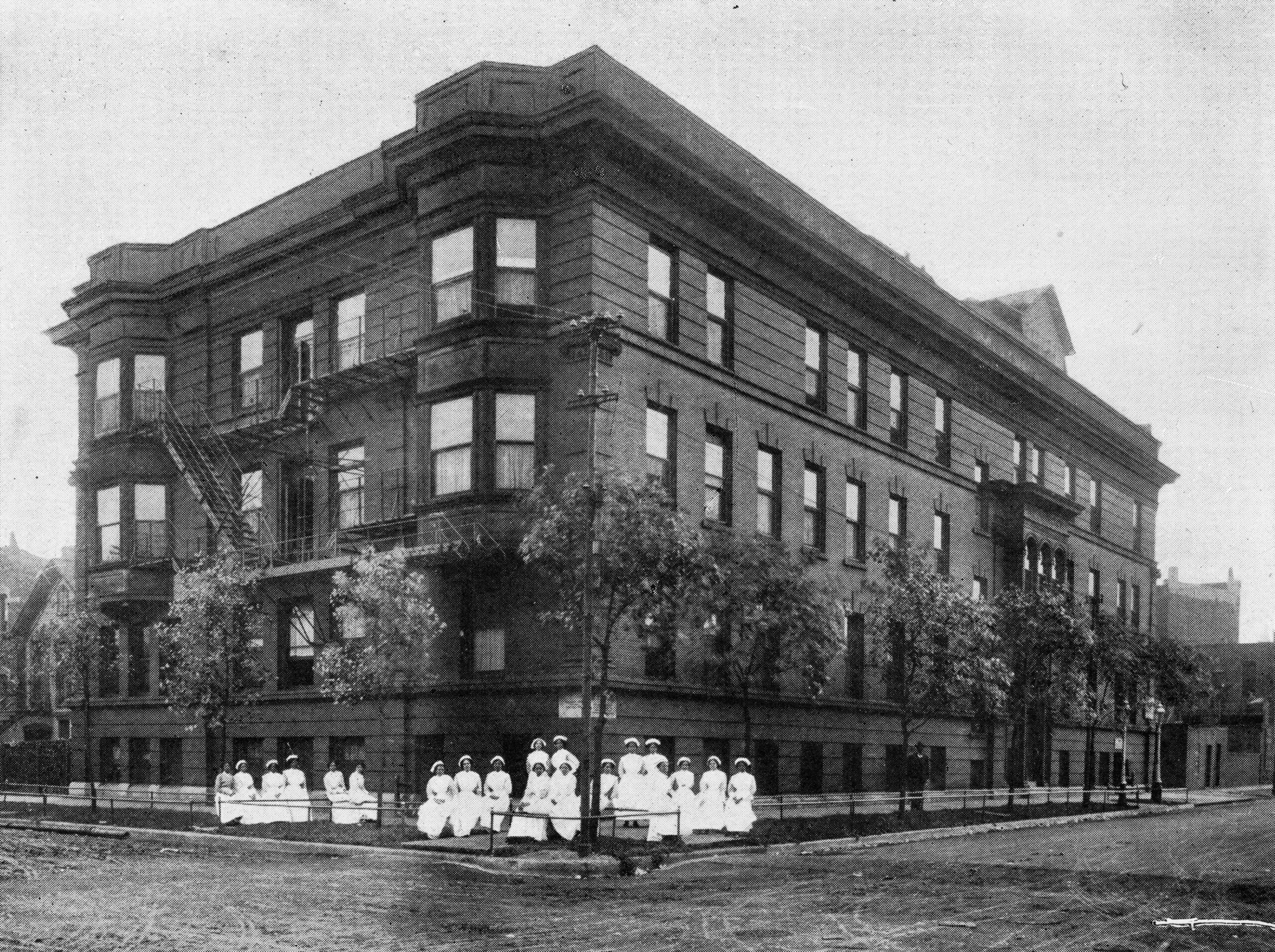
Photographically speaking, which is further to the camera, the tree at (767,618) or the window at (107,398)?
the window at (107,398)

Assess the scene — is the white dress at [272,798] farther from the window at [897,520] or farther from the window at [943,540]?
the window at [943,540]

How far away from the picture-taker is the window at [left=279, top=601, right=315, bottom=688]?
1214 inches

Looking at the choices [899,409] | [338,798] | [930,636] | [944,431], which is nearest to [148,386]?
[338,798]

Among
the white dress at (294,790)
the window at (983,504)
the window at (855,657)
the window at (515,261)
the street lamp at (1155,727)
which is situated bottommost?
the street lamp at (1155,727)

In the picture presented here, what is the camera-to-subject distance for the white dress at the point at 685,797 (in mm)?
22922

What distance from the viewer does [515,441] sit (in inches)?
1027

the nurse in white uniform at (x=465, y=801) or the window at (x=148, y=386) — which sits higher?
the window at (x=148, y=386)

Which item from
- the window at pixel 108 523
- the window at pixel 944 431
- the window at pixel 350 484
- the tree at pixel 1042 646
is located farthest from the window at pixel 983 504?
the window at pixel 108 523

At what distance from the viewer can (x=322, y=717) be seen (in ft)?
97.6

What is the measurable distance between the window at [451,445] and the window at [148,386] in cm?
1079

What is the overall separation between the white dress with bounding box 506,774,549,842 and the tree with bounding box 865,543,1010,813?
32.7 feet

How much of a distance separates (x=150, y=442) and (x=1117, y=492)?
38695 millimetres

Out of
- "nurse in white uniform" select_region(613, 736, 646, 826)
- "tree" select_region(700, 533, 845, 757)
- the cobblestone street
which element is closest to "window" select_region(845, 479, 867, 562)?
"tree" select_region(700, 533, 845, 757)

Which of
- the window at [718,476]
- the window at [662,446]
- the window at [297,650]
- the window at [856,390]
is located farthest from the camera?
the window at [856,390]
